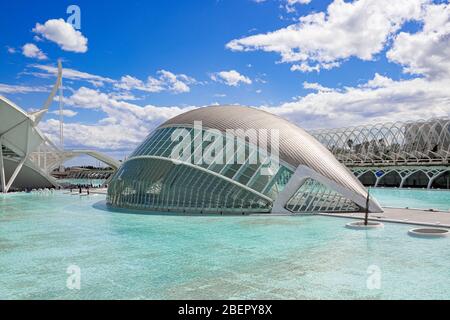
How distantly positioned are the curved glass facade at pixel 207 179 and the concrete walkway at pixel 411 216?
4.78m

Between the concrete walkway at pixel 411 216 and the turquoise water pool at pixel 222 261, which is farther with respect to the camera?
the concrete walkway at pixel 411 216

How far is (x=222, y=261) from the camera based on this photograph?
13688mm

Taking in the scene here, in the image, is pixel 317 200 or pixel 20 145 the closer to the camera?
pixel 317 200

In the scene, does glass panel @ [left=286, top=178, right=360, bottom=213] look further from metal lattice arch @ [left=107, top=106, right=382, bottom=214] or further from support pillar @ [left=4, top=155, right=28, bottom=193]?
support pillar @ [left=4, top=155, right=28, bottom=193]

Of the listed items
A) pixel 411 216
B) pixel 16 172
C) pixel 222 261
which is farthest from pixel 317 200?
pixel 16 172

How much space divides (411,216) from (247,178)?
412 inches


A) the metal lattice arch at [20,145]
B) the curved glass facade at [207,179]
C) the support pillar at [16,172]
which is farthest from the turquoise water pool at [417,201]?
the support pillar at [16,172]

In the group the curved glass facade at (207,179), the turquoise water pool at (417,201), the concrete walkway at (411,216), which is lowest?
the concrete walkway at (411,216)

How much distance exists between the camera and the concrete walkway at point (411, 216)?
68.8ft

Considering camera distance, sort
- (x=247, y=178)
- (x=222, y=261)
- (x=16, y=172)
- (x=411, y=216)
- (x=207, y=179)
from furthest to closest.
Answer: (x=16, y=172), (x=207, y=179), (x=247, y=178), (x=411, y=216), (x=222, y=261)

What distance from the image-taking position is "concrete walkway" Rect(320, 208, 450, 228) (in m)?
21.0

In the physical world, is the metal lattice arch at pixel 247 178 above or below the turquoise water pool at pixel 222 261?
above

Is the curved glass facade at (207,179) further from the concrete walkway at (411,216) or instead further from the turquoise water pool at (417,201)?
the turquoise water pool at (417,201)

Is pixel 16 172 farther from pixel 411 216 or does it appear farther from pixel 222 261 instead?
pixel 411 216
